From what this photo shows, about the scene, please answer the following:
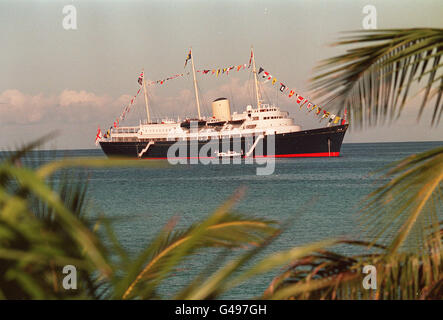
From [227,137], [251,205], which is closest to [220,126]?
[227,137]

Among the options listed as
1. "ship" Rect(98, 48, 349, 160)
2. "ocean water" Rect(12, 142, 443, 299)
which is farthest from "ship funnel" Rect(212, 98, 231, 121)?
"ocean water" Rect(12, 142, 443, 299)

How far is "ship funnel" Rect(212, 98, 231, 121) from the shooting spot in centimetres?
7012

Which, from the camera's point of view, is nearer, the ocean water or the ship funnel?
the ocean water

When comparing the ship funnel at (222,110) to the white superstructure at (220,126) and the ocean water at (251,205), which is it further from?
the ocean water at (251,205)

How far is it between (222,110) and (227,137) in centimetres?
447

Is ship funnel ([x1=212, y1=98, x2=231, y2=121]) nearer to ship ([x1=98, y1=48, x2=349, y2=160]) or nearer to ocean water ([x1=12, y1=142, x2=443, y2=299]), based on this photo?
ship ([x1=98, y1=48, x2=349, y2=160])

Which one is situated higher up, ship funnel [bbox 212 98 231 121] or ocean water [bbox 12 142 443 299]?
ship funnel [bbox 212 98 231 121]

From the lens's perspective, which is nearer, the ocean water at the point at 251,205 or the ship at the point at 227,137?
the ocean water at the point at 251,205

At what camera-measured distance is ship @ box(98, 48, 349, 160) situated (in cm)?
6412

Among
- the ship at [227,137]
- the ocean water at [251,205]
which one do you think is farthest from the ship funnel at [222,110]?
the ocean water at [251,205]

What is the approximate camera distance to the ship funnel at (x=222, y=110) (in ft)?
230

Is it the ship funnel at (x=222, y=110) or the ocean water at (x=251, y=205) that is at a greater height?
the ship funnel at (x=222, y=110)
